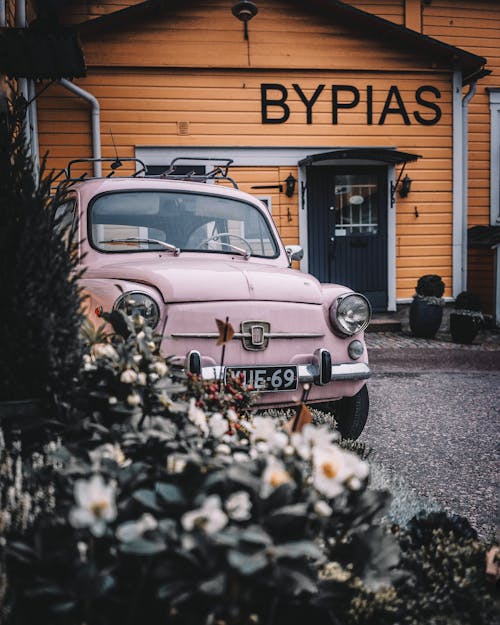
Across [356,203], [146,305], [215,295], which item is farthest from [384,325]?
[146,305]

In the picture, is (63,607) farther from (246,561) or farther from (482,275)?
(482,275)

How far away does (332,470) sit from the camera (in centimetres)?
149

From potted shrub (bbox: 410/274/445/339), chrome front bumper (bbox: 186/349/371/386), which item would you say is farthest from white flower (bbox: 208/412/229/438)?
potted shrub (bbox: 410/274/445/339)

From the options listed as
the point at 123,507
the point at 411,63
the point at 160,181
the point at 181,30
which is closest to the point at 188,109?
the point at 181,30

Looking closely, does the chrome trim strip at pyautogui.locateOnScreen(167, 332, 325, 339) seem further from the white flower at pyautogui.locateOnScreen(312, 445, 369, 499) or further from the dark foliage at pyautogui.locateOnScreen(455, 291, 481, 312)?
the dark foliage at pyautogui.locateOnScreen(455, 291, 481, 312)

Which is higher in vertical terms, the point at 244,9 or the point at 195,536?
the point at 244,9

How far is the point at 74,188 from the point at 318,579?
3550 mm

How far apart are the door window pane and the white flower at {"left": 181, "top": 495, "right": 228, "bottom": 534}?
948cm

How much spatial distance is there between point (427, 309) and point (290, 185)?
116 inches

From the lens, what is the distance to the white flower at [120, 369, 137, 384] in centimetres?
199

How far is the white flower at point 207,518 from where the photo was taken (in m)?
1.38

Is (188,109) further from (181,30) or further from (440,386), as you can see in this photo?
(440,386)

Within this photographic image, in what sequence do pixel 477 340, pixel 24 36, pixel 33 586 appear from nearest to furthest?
pixel 33 586 → pixel 24 36 → pixel 477 340

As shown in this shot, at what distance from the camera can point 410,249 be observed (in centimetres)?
1068
